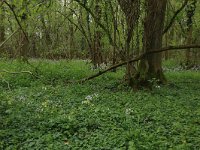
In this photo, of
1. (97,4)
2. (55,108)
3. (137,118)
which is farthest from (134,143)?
(97,4)

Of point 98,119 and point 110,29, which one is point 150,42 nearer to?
point 98,119

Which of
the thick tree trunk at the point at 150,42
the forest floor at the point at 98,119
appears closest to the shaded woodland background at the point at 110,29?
the thick tree trunk at the point at 150,42

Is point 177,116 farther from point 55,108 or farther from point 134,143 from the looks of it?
point 55,108

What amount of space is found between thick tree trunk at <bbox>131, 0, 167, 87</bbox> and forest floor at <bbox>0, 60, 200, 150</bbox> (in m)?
0.79

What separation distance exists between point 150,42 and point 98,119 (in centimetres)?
568

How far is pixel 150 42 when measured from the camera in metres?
12.6

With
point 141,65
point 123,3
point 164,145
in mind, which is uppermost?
point 123,3

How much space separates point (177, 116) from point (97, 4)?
13.1 meters

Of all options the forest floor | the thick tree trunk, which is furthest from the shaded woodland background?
the forest floor

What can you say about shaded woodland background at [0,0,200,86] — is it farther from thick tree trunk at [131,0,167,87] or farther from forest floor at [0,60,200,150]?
forest floor at [0,60,200,150]

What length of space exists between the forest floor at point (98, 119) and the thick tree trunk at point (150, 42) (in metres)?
0.79

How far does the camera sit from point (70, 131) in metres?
7.02

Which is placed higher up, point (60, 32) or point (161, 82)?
point (60, 32)

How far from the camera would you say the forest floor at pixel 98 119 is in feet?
20.8
